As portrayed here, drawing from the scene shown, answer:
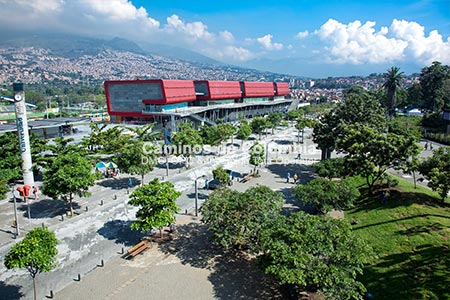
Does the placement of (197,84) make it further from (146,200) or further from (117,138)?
(146,200)

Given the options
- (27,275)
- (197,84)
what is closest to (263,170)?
(27,275)

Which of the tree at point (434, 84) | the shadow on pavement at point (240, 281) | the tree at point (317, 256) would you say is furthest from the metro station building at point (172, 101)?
the tree at point (434, 84)

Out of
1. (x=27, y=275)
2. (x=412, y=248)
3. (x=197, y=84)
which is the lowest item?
(x=27, y=275)

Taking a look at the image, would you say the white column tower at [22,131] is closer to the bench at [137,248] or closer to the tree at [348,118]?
the bench at [137,248]

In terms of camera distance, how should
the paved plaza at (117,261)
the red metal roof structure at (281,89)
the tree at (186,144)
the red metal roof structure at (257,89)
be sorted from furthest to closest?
the red metal roof structure at (281,89), the red metal roof structure at (257,89), the tree at (186,144), the paved plaza at (117,261)

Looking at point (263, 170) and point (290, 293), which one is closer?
point (290, 293)

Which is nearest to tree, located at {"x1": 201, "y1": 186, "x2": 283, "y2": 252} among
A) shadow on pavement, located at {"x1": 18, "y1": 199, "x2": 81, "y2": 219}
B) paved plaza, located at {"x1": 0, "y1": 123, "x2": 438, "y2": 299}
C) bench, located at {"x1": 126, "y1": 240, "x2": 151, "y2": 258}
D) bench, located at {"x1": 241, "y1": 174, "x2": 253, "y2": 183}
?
paved plaza, located at {"x1": 0, "y1": 123, "x2": 438, "y2": 299}

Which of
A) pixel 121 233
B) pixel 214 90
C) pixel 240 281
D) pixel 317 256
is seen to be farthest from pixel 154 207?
pixel 214 90
